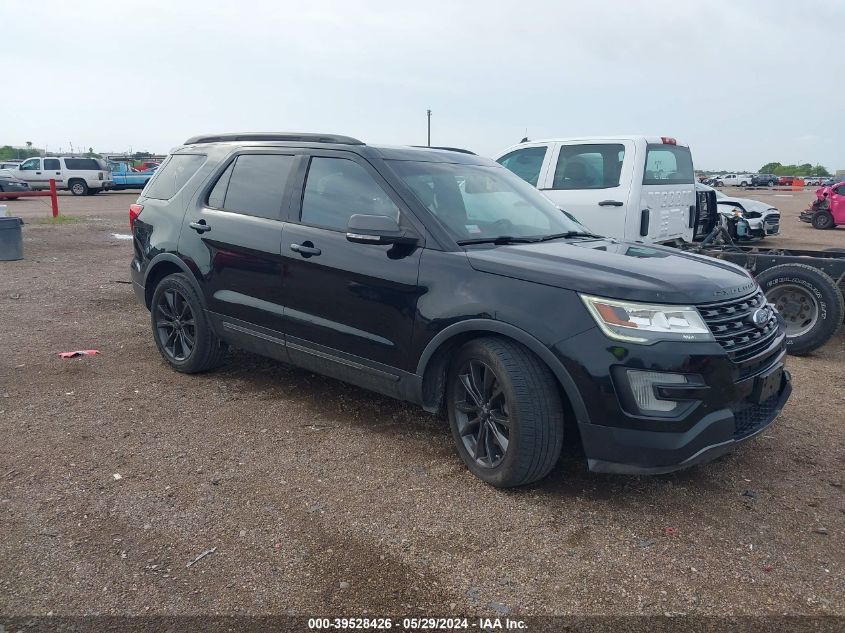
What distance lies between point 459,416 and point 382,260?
973 mm

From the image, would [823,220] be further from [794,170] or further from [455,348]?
[794,170]

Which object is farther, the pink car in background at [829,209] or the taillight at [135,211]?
the pink car in background at [829,209]

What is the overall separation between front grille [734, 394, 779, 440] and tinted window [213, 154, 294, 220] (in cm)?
300

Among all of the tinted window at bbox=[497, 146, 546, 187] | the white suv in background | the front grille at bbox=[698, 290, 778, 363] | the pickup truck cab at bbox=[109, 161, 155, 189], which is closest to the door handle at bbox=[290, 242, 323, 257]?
the front grille at bbox=[698, 290, 778, 363]

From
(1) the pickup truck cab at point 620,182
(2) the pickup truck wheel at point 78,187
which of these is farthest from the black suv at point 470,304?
(2) the pickup truck wheel at point 78,187

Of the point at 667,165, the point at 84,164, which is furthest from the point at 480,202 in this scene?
the point at 84,164

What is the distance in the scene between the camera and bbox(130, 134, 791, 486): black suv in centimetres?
316

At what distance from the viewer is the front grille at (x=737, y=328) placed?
10.6 ft

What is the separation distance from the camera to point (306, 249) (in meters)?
4.30

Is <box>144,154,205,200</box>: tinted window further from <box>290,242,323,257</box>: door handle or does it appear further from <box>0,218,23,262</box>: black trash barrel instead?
<box>0,218,23,262</box>: black trash barrel

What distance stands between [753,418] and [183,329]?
3997 millimetres

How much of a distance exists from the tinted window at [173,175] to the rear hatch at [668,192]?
15.6 feet

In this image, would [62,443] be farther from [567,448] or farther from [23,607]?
[567,448]

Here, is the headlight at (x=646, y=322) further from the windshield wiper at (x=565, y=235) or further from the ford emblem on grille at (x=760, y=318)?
the windshield wiper at (x=565, y=235)
